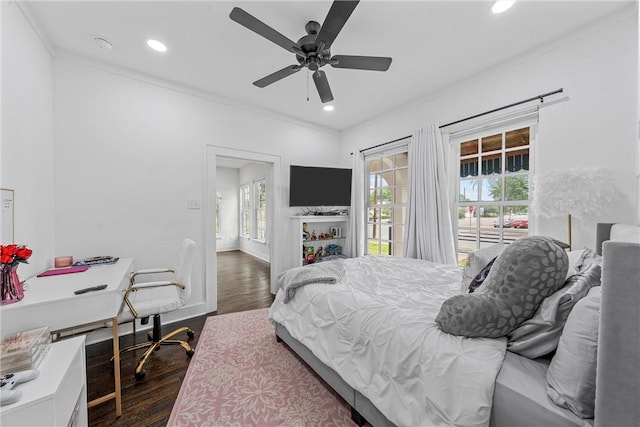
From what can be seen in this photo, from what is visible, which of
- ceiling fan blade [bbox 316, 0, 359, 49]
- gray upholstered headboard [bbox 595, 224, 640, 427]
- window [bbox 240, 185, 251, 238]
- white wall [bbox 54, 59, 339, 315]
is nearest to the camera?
gray upholstered headboard [bbox 595, 224, 640, 427]

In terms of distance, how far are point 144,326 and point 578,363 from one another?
3.50 m

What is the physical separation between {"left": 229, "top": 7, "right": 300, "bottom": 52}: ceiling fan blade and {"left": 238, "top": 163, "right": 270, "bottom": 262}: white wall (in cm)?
446

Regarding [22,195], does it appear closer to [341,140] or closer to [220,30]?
[220,30]

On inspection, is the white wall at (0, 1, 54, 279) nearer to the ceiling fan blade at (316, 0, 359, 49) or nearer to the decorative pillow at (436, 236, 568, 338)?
the ceiling fan blade at (316, 0, 359, 49)

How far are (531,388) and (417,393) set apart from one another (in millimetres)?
459

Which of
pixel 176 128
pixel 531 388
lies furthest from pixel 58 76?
pixel 531 388

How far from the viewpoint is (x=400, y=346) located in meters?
1.29

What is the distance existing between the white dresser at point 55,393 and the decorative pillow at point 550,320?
1.91m

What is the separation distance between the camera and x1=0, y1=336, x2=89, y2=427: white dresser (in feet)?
3.01

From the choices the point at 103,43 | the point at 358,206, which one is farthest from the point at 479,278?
the point at 103,43

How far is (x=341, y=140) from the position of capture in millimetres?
4746

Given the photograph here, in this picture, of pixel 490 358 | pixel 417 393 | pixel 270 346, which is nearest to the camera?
pixel 490 358

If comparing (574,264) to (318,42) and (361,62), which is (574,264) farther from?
(318,42)

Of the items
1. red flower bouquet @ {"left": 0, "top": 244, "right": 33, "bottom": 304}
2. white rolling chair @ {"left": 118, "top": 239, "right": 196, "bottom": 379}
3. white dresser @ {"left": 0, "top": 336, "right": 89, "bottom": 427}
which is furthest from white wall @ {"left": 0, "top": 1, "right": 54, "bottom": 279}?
white dresser @ {"left": 0, "top": 336, "right": 89, "bottom": 427}
